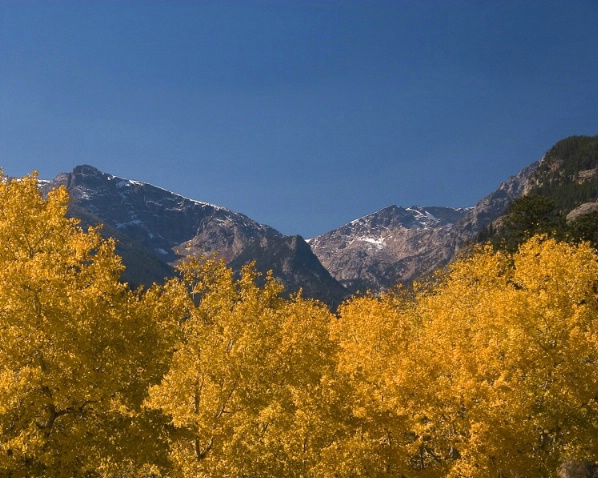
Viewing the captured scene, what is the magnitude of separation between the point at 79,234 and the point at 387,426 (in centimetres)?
2058

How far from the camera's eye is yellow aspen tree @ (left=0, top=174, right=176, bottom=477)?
20.3 meters

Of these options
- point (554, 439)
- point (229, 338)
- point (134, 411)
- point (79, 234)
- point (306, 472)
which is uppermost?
point (79, 234)

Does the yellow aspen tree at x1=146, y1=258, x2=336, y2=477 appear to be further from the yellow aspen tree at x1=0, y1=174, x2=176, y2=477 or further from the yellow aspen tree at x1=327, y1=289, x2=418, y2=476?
the yellow aspen tree at x1=0, y1=174, x2=176, y2=477

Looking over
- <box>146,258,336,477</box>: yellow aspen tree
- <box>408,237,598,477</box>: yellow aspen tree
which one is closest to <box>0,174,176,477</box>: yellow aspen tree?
<box>146,258,336,477</box>: yellow aspen tree

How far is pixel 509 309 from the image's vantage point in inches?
1206

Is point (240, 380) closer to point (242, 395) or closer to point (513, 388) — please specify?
point (242, 395)

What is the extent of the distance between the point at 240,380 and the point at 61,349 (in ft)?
29.7

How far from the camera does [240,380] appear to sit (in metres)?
25.3

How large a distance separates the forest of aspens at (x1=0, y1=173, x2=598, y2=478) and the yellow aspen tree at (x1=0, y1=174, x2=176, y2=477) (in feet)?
0.27

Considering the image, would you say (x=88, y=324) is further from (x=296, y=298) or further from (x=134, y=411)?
(x=296, y=298)

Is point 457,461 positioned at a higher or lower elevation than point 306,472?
lower

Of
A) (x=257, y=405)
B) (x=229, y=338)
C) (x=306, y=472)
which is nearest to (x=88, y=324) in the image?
(x=229, y=338)

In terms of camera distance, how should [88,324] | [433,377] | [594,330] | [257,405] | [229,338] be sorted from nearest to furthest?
[88,324] → [257,405] → [229,338] → [433,377] → [594,330]

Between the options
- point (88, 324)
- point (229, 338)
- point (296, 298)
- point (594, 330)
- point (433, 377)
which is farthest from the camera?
point (296, 298)
